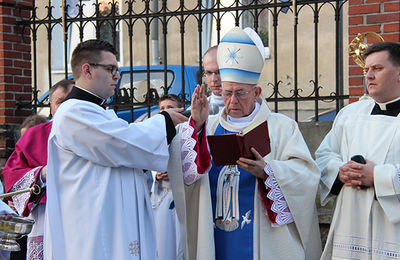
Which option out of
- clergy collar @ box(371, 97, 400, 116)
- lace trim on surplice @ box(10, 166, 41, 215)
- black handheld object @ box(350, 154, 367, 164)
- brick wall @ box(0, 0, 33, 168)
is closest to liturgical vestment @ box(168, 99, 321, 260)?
black handheld object @ box(350, 154, 367, 164)

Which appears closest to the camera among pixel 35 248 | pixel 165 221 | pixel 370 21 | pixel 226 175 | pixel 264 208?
pixel 264 208

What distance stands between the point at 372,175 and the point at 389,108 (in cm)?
47

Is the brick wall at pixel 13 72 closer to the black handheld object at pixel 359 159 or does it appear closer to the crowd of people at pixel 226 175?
the crowd of people at pixel 226 175

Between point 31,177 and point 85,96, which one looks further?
point 31,177

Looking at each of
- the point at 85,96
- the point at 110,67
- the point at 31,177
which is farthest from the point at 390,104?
the point at 31,177

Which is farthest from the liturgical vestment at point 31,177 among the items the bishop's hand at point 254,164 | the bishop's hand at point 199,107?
the bishop's hand at point 254,164

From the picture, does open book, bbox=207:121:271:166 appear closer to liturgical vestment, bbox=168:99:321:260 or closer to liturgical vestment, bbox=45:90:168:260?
liturgical vestment, bbox=168:99:321:260

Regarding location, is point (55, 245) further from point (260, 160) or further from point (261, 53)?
point (261, 53)

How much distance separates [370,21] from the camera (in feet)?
17.8

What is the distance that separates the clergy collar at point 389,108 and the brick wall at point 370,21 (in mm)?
1589

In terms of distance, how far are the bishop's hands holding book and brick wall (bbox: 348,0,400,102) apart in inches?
86.8

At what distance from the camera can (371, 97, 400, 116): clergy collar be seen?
3.82 meters

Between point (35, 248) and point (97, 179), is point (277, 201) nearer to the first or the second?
point (97, 179)

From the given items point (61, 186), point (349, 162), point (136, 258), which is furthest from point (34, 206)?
point (349, 162)
